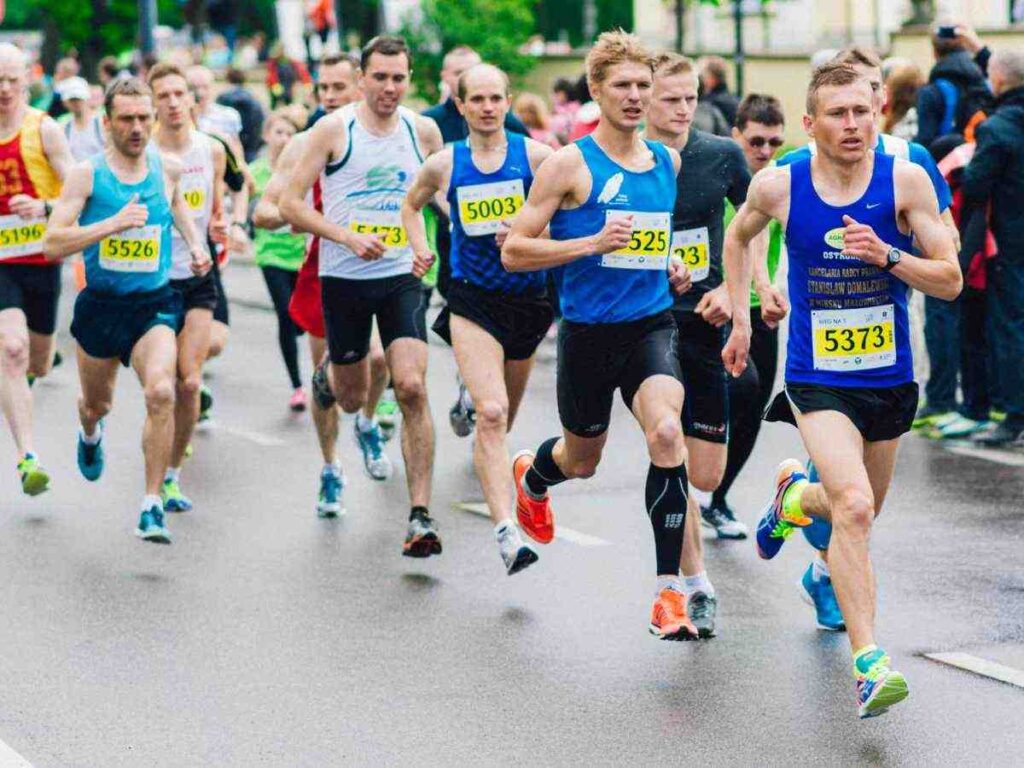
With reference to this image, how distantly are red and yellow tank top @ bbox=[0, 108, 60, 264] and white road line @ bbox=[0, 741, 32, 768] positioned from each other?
4592 millimetres

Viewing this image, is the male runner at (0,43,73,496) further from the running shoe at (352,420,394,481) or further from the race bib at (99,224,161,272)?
the running shoe at (352,420,394,481)

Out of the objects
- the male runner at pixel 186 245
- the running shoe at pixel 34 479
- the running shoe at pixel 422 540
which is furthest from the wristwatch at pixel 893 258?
the running shoe at pixel 34 479

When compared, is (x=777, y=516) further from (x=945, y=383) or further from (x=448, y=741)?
(x=945, y=383)

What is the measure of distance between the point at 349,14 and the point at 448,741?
5822 cm

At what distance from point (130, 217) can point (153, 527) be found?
1.31 m

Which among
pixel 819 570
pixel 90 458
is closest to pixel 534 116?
pixel 90 458

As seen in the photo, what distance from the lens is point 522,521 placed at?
28.5 ft

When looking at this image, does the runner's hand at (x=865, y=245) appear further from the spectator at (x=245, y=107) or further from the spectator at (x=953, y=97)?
the spectator at (x=245, y=107)

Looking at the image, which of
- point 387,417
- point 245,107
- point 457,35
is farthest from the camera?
point 457,35

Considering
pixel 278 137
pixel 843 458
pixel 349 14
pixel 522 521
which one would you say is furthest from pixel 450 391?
pixel 349 14

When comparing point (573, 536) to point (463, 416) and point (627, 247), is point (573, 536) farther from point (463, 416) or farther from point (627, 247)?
point (627, 247)

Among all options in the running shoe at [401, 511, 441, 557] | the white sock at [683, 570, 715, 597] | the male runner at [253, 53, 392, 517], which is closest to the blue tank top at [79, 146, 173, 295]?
the male runner at [253, 53, 392, 517]

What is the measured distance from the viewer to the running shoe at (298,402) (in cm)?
1345

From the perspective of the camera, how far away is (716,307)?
8398mm
